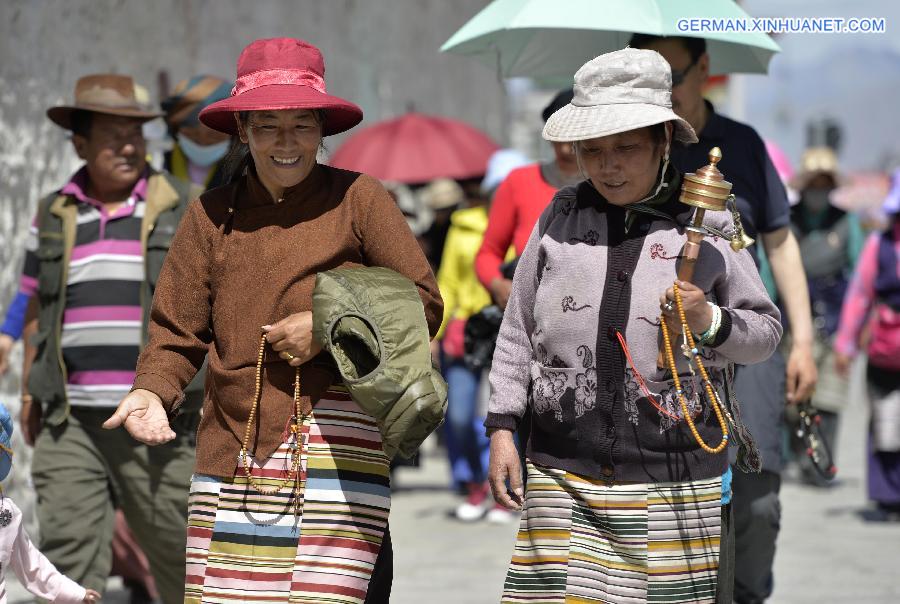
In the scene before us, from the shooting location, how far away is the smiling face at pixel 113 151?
558 centimetres

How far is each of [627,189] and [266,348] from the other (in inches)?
38.5

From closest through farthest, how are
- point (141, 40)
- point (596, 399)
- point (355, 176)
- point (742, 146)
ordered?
point (596, 399) < point (355, 176) < point (742, 146) < point (141, 40)

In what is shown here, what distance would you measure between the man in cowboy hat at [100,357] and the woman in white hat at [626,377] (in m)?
1.98

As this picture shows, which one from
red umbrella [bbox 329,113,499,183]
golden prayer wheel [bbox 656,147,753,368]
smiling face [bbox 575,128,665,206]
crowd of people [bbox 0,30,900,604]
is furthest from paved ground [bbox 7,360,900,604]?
golden prayer wheel [bbox 656,147,753,368]

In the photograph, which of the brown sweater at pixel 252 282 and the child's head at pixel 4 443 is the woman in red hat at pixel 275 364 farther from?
the child's head at pixel 4 443

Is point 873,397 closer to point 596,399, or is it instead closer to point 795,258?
point 795,258

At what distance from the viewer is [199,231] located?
409 cm

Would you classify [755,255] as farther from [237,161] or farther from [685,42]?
[237,161]

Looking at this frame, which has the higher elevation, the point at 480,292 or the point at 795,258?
the point at 795,258

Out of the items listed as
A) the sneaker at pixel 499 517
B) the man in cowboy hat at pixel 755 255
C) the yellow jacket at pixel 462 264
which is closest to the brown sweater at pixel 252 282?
the man in cowboy hat at pixel 755 255

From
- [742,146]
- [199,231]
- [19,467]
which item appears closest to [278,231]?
[199,231]

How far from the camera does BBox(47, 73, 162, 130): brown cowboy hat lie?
5657 mm

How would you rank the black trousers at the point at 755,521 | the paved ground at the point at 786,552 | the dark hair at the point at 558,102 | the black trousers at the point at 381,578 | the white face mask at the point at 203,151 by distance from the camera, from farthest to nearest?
the paved ground at the point at 786,552 → the white face mask at the point at 203,151 → the dark hair at the point at 558,102 → the black trousers at the point at 755,521 → the black trousers at the point at 381,578

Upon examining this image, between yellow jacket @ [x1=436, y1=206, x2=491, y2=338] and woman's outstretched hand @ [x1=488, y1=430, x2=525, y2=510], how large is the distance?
5272mm
